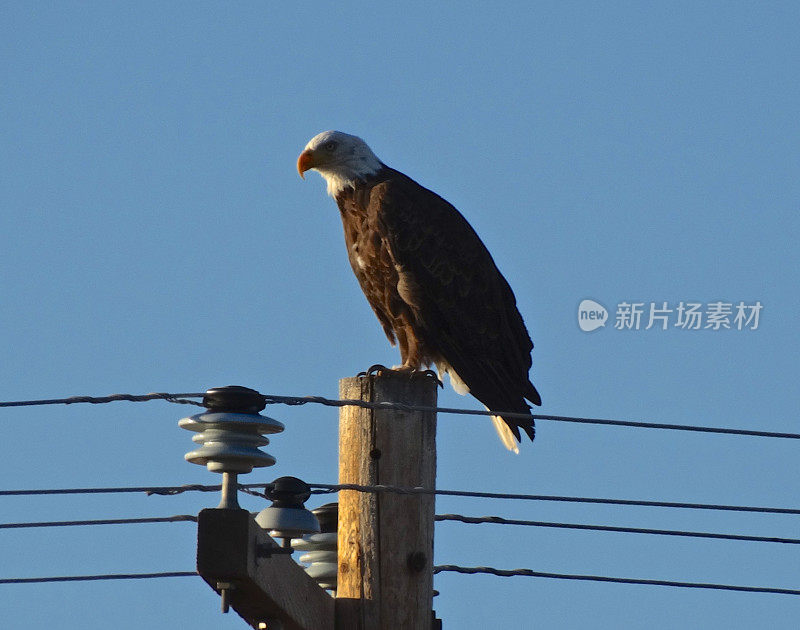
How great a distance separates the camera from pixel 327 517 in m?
4.76

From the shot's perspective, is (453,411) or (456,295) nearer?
(453,411)

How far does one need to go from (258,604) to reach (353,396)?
83 cm

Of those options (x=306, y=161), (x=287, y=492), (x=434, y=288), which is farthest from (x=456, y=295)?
(x=287, y=492)

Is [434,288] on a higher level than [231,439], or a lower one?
higher

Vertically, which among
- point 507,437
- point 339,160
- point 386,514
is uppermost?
point 339,160

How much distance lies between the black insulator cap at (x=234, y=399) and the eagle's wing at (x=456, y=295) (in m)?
2.88

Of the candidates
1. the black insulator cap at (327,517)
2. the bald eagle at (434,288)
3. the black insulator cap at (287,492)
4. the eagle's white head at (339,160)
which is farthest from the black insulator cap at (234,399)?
the eagle's white head at (339,160)

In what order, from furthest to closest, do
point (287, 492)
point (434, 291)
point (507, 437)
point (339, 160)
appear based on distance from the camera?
point (339, 160) → point (434, 291) → point (507, 437) → point (287, 492)

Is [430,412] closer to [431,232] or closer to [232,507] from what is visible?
[232,507]

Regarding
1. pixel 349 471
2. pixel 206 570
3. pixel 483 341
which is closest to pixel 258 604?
pixel 206 570

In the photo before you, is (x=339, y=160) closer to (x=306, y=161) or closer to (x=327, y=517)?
(x=306, y=161)

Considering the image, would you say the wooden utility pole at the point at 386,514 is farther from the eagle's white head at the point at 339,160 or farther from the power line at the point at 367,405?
the eagle's white head at the point at 339,160

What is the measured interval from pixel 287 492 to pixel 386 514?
1.08 feet

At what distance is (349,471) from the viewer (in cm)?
448
